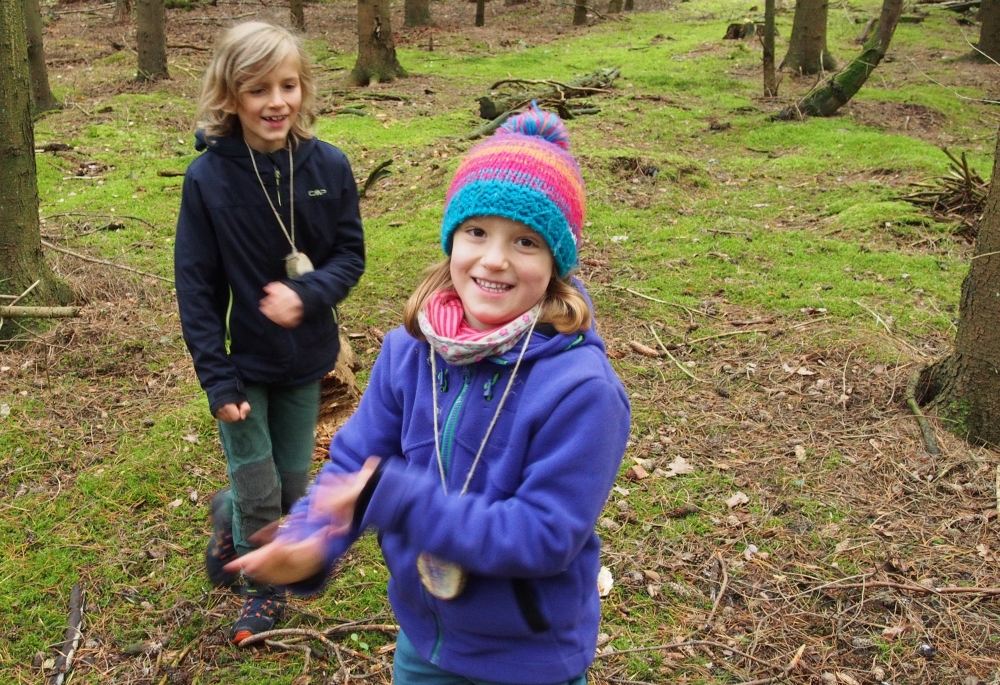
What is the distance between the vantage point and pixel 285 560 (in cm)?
168

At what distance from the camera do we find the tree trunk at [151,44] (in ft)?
47.2

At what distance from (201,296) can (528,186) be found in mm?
1563

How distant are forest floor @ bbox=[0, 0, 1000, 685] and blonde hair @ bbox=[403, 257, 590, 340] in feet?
5.94

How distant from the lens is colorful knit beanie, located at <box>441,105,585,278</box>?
5.71 ft

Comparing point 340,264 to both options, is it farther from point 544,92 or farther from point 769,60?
point 769,60

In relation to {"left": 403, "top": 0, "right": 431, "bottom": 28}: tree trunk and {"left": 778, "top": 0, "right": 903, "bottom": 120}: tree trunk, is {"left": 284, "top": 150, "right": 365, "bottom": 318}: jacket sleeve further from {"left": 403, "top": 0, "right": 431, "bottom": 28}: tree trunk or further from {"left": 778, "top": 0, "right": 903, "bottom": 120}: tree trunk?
{"left": 403, "top": 0, "right": 431, "bottom": 28}: tree trunk

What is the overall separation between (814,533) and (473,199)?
2.82 meters

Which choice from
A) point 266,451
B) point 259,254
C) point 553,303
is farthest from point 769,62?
point 553,303

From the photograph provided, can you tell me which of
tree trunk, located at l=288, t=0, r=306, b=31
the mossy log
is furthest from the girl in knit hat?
tree trunk, located at l=288, t=0, r=306, b=31

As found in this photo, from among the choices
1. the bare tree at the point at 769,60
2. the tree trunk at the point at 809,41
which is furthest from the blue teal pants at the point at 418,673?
the tree trunk at the point at 809,41

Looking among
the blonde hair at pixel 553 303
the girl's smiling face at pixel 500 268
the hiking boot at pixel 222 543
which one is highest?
the girl's smiling face at pixel 500 268

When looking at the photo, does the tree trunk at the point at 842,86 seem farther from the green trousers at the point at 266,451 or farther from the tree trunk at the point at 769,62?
the green trousers at the point at 266,451

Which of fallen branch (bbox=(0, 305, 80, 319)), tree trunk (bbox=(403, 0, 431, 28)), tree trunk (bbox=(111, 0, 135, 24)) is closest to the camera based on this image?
fallen branch (bbox=(0, 305, 80, 319))

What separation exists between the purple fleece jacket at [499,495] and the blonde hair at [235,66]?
1.32 metres
